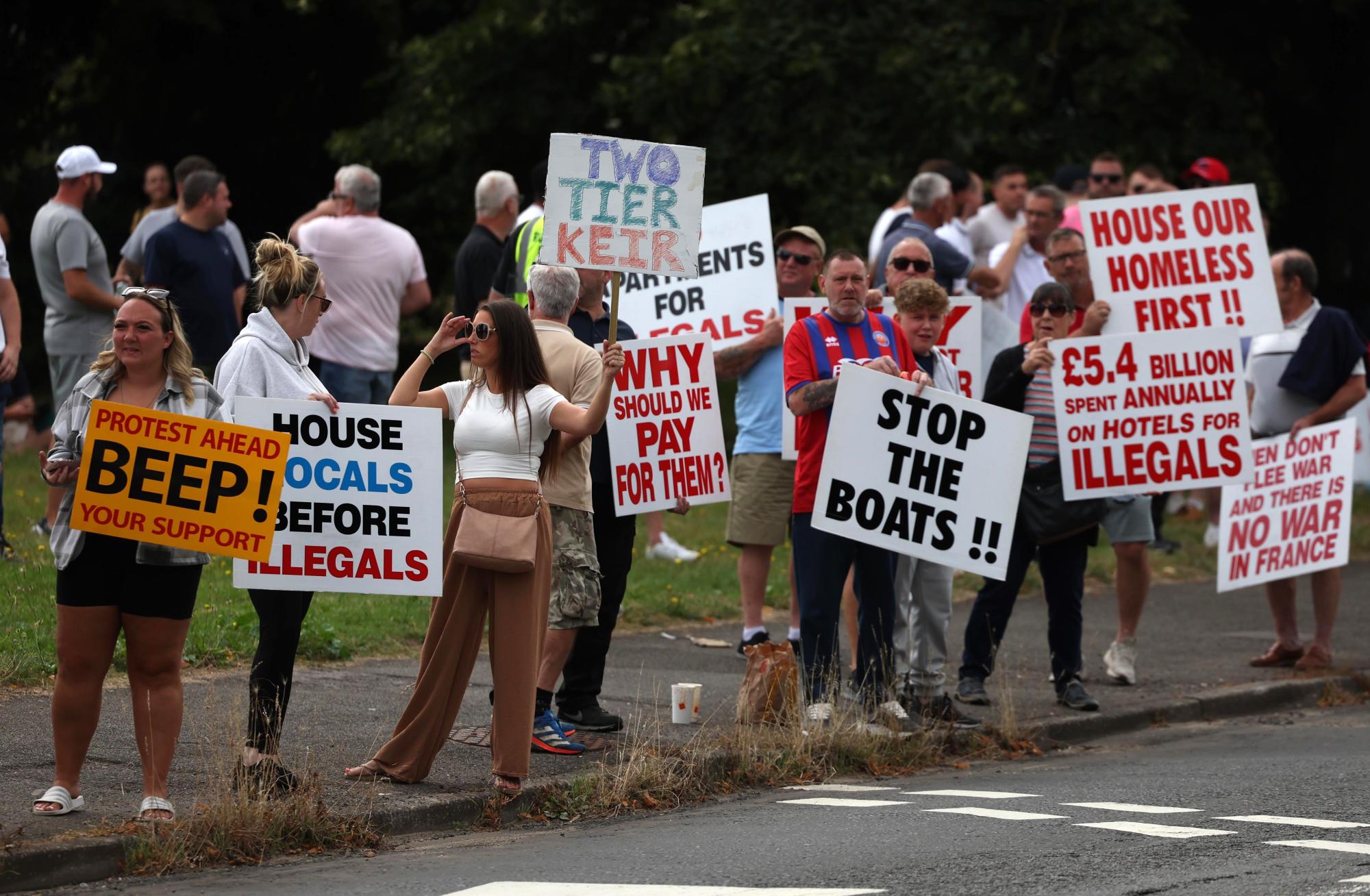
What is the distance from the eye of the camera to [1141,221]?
11.7 m

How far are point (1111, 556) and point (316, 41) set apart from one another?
14705 mm

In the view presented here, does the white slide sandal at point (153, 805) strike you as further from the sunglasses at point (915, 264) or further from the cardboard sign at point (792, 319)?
the sunglasses at point (915, 264)

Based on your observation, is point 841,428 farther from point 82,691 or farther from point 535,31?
point 535,31

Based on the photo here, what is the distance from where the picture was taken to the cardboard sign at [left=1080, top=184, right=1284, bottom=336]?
11.4 m

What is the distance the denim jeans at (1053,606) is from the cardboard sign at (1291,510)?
1.52m

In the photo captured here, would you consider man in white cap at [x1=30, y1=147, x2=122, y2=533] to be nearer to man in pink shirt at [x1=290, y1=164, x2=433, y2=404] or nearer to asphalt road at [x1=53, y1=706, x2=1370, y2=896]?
man in pink shirt at [x1=290, y1=164, x2=433, y2=404]

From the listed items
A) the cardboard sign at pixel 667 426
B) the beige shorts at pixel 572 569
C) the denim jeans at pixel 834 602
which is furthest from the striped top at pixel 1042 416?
the beige shorts at pixel 572 569

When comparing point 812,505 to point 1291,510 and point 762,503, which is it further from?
point 1291,510

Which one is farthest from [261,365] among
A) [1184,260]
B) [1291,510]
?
[1291,510]

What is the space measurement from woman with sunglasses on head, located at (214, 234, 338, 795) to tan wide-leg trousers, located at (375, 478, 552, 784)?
1.77ft

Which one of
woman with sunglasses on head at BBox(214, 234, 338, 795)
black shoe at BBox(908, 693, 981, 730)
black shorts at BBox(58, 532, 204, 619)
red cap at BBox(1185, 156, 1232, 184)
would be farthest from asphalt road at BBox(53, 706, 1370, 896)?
red cap at BBox(1185, 156, 1232, 184)

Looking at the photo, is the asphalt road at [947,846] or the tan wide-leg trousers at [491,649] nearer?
the asphalt road at [947,846]

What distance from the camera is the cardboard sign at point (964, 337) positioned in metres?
11.0

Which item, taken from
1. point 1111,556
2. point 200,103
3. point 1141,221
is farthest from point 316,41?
point 1141,221
